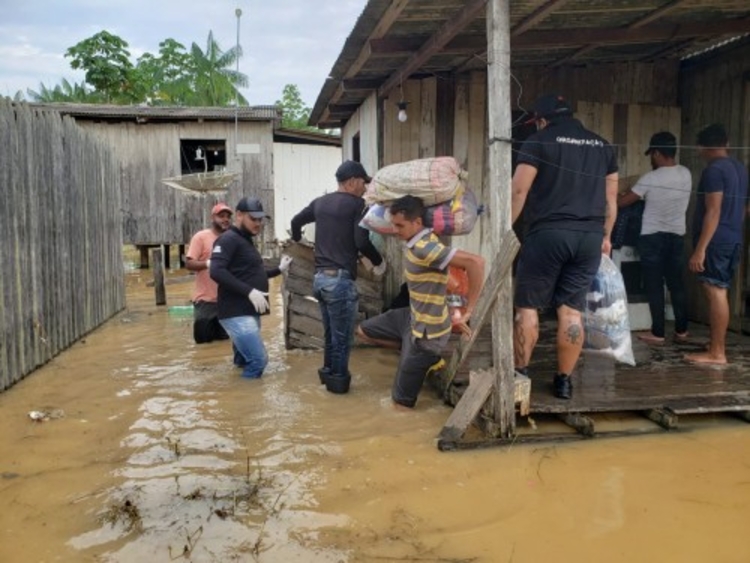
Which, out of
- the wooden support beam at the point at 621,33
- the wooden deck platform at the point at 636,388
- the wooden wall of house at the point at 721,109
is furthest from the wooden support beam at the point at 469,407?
the wooden wall of house at the point at 721,109

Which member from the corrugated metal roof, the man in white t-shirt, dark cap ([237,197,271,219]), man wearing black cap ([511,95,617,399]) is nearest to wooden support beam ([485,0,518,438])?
man wearing black cap ([511,95,617,399])

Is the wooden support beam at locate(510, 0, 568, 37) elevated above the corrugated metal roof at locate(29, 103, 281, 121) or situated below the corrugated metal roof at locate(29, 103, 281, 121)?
below

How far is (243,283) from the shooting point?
18.3ft

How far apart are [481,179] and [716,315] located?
9.21 ft

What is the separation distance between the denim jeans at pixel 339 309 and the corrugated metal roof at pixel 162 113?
11.6m

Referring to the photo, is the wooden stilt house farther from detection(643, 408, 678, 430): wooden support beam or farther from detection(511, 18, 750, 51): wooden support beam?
detection(643, 408, 678, 430): wooden support beam

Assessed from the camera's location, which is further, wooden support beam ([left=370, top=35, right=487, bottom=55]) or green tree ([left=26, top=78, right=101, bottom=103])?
green tree ([left=26, top=78, right=101, bottom=103])

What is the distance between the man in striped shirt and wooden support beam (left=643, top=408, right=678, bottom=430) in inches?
55.4

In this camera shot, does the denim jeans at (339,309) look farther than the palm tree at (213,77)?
No

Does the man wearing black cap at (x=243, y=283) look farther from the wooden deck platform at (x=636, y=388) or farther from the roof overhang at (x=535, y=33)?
the roof overhang at (x=535, y=33)

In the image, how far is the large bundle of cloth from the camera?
14.1ft

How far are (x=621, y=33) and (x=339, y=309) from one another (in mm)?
3441

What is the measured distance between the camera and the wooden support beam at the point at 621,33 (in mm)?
5301

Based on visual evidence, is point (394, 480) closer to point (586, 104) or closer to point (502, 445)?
point (502, 445)
